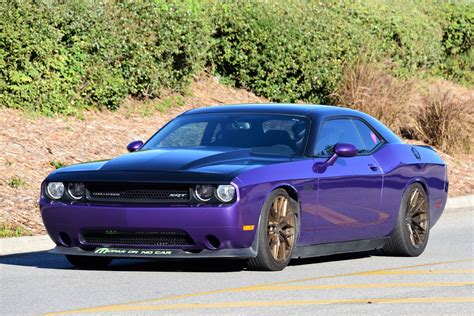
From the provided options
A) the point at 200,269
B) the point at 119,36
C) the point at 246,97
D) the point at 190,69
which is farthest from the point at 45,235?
the point at 246,97

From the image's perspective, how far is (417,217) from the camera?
43.1ft

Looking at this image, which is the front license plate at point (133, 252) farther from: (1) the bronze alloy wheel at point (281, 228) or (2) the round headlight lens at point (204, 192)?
(1) the bronze alloy wheel at point (281, 228)

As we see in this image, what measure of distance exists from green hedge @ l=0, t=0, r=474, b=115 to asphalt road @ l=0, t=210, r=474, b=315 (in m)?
6.53

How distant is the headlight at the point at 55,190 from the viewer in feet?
36.6

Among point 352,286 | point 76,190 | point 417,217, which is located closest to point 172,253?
point 76,190

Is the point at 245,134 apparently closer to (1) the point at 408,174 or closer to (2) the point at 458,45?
(1) the point at 408,174

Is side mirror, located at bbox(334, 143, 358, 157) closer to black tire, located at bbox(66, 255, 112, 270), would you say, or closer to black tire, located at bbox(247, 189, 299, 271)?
black tire, located at bbox(247, 189, 299, 271)

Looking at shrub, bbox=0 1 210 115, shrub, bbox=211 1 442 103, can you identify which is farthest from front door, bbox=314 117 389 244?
shrub, bbox=211 1 442 103

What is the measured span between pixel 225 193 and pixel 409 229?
10.1 feet

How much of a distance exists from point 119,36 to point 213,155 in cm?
988

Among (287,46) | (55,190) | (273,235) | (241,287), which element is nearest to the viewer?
(241,287)

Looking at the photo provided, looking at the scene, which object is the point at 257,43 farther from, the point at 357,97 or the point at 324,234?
the point at 324,234

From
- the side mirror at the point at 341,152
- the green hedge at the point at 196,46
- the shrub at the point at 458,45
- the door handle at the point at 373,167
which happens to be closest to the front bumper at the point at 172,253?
the side mirror at the point at 341,152

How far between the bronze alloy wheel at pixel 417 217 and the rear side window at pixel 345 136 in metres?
0.69
